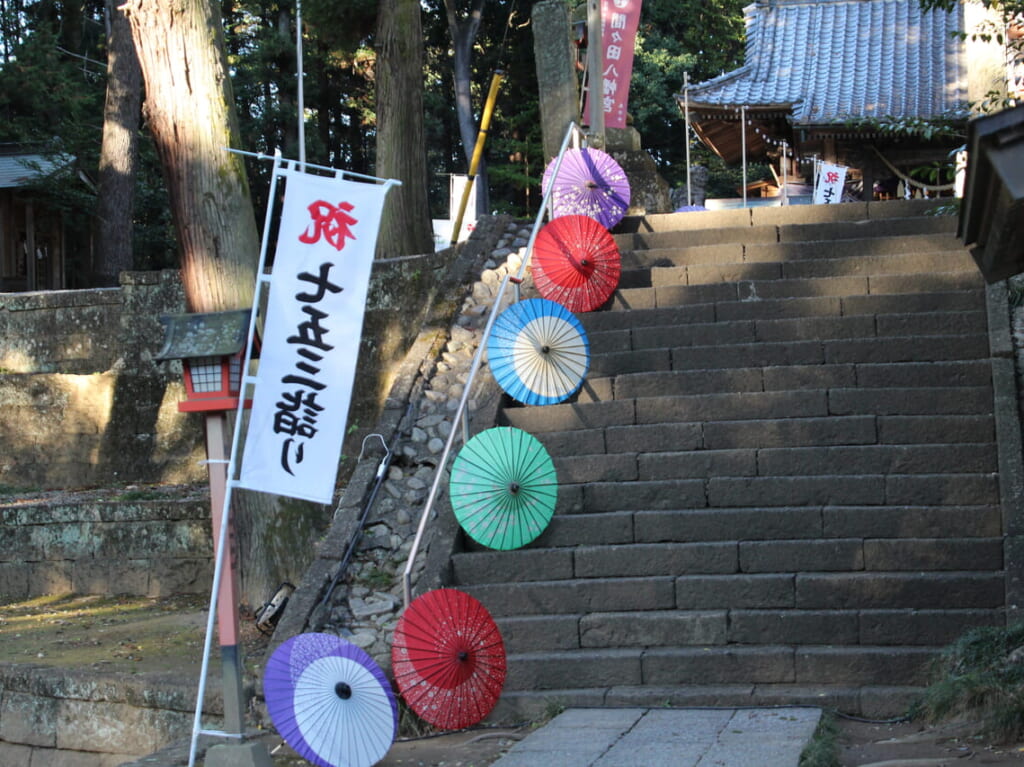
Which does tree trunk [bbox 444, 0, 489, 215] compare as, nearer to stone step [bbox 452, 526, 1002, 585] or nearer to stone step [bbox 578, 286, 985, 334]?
stone step [bbox 578, 286, 985, 334]

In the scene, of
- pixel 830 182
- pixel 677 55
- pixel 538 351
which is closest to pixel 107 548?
pixel 538 351

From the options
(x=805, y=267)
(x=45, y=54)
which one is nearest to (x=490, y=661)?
(x=805, y=267)

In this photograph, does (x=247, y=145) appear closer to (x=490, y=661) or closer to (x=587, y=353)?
(x=587, y=353)

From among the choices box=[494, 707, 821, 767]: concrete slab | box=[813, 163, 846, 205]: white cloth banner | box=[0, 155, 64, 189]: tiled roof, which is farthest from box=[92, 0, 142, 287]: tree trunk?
box=[494, 707, 821, 767]: concrete slab

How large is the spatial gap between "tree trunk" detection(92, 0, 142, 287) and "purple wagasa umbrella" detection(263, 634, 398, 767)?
42.5ft

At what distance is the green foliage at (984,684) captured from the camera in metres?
4.94

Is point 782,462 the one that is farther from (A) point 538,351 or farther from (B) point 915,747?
(B) point 915,747

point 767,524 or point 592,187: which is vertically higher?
point 592,187

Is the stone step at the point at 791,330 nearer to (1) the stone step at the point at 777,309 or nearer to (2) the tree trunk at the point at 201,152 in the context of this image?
(1) the stone step at the point at 777,309

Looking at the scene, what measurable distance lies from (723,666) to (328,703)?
7.13 feet

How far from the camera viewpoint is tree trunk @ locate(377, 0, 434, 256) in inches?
528

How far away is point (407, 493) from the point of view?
7.83m

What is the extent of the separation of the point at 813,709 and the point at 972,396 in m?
2.66

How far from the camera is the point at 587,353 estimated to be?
7918 mm
